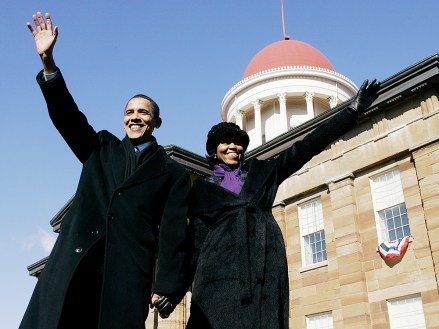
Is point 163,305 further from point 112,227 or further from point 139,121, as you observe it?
point 139,121

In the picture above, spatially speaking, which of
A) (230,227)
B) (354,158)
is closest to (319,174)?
(354,158)

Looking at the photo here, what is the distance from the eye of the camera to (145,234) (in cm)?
346

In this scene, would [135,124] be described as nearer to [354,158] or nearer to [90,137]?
[90,137]

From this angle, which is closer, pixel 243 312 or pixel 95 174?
pixel 95 174

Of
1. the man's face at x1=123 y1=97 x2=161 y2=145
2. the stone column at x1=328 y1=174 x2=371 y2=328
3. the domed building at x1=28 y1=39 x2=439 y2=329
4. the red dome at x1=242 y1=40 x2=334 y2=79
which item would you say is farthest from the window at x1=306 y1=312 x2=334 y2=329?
the red dome at x1=242 y1=40 x2=334 y2=79

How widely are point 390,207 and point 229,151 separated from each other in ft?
48.1

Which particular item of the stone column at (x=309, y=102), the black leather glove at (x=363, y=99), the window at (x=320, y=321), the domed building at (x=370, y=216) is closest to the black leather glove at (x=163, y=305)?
the black leather glove at (x=363, y=99)

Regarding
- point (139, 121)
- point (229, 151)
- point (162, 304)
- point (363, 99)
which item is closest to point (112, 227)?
point (162, 304)

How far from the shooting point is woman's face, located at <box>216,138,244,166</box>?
4.56 meters

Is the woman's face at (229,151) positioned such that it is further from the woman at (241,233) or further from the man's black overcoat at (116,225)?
the man's black overcoat at (116,225)

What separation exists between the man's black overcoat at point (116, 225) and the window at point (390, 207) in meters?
15.0

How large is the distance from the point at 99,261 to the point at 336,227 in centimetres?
1663

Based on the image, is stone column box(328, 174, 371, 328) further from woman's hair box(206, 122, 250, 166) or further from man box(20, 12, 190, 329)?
man box(20, 12, 190, 329)

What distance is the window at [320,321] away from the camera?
61.3ft
